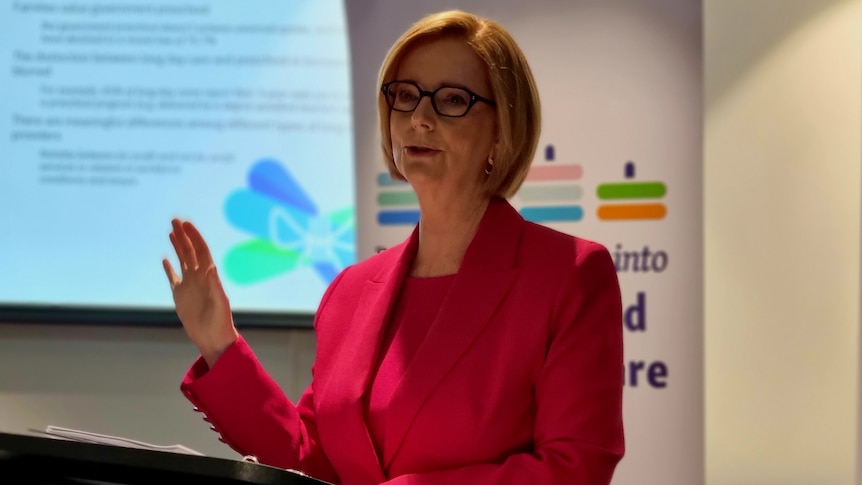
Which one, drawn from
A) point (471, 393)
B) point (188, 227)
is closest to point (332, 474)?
point (471, 393)

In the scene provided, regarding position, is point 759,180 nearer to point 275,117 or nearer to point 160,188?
point 275,117

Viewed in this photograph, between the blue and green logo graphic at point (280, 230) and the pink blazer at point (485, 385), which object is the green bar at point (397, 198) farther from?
the pink blazer at point (485, 385)

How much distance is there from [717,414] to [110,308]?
2451 millimetres

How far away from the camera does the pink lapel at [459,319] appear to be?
1.49m

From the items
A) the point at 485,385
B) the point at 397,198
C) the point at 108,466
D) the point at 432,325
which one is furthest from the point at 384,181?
the point at 108,466

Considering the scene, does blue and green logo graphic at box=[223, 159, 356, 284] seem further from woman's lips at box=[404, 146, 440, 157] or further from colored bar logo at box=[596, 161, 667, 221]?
woman's lips at box=[404, 146, 440, 157]

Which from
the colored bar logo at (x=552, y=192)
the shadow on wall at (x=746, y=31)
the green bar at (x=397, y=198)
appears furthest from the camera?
the shadow on wall at (x=746, y=31)

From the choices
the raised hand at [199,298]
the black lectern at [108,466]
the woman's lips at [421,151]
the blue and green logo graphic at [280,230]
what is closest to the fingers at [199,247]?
the raised hand at [199,298]

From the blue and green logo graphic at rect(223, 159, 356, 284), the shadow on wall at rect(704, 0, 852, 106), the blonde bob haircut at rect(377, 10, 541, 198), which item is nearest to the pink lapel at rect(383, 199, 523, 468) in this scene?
the blonde bob haircut at rect(377, 10, 541, 198)

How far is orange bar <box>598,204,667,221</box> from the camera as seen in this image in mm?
2826

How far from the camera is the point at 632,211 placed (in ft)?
9.38

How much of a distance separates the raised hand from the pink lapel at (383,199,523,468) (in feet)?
1.12

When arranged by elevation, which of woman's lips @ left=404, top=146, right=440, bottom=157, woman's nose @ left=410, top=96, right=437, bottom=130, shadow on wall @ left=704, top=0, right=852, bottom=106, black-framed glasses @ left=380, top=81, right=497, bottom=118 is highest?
shadow on wall @ left=704, top=0, right=852, bottom=106

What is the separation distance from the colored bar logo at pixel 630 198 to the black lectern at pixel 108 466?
1938 mm
